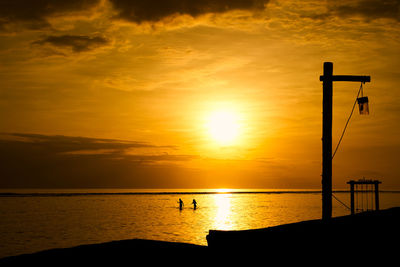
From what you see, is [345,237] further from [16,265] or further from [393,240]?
[16,265]

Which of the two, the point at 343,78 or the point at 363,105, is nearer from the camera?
the point at 343,78

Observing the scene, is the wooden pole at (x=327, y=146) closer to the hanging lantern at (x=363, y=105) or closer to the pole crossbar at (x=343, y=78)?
the pole crossbar at (x=343, y=78)

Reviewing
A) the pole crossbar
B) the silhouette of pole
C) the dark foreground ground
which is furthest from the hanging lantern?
the dark foreground ground

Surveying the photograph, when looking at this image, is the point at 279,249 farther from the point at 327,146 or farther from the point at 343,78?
the point at 343,78

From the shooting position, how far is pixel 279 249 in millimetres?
9008

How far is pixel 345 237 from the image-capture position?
917cm

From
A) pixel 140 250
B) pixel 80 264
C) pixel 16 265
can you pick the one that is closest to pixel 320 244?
pixel 140 250

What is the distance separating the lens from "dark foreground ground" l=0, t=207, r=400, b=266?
8844 millimetres

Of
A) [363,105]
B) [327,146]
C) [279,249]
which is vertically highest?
[363,105]

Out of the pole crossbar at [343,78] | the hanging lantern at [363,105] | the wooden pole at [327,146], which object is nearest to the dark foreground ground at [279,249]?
the wooden pole at [327,146]

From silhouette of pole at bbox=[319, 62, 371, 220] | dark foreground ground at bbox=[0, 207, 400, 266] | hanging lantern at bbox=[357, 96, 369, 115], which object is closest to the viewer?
dark foreground ground at bbox=[0, 207, 400, 266]

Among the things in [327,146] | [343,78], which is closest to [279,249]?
[327,146]

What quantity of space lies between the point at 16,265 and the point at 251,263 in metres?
5.55

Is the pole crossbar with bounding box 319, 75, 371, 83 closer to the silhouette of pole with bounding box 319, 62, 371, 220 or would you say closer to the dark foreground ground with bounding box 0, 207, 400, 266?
the silhouette of pole with bounding box 319, 62, 371, 220
